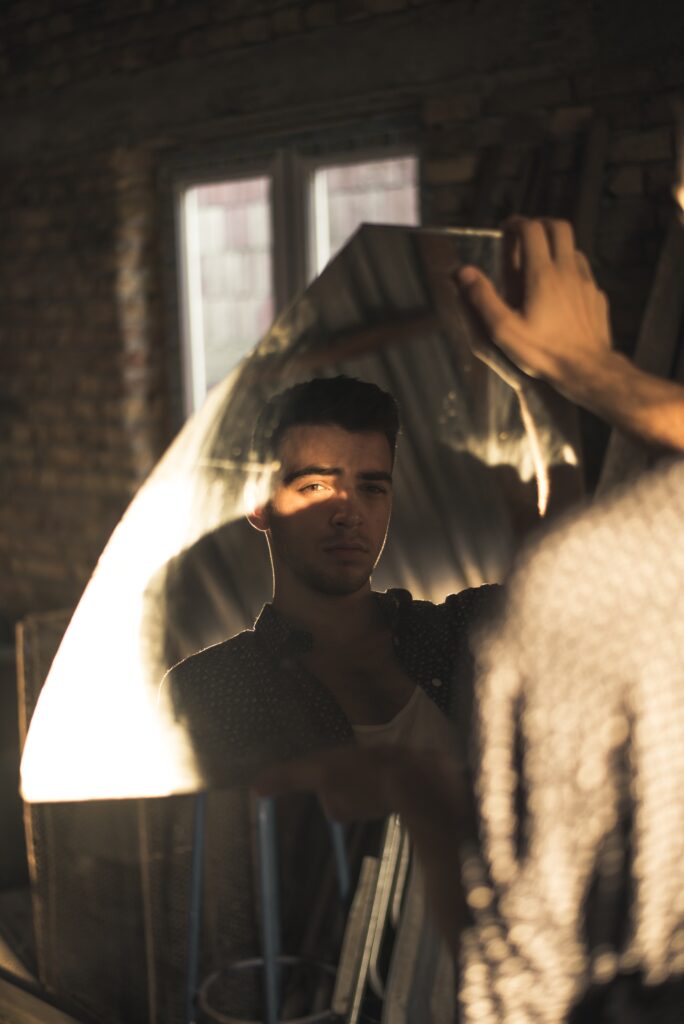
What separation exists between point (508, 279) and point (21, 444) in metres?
2.68

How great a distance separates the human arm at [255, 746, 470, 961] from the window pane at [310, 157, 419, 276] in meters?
1.63

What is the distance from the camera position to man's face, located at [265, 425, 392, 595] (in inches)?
21.4

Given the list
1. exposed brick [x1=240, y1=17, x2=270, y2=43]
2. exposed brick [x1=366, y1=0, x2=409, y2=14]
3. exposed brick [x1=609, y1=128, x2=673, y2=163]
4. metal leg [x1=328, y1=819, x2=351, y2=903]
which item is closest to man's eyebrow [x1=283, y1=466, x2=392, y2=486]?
metal leg [x1=328, y1=819, x2=351, y2=903]

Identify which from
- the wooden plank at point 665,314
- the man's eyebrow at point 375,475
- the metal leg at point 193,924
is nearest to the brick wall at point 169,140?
the wooden plank at point 665,314

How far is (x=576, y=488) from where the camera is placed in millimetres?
557

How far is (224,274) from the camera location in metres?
2.60

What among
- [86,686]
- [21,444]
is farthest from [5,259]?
[86,686]

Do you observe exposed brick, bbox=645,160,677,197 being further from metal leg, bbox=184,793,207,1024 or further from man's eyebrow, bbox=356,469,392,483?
man's eyebrow, bbox=356,469,392,483

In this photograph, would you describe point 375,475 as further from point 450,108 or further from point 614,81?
point 450,108

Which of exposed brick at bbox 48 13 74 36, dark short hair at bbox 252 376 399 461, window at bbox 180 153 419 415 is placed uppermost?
exposed brick at bbox 48 13 74 36

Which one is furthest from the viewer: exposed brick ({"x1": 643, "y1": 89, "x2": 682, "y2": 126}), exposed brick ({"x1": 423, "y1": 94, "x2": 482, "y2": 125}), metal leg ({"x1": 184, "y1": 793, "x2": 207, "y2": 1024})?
exposed brick ({"x1": 423, "y1": 94, "x2": 482, "y2": 125})

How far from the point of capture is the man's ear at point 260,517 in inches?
22.0

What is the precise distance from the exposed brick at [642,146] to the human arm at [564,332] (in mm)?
1224

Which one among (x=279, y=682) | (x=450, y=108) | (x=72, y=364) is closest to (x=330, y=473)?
(x=279, y=682)
